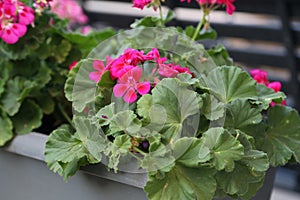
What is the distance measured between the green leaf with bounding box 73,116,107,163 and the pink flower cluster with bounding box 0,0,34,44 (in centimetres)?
27

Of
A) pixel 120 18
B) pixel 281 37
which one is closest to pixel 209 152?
pixel 281 37

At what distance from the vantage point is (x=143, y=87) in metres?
0.68

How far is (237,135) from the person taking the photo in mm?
678

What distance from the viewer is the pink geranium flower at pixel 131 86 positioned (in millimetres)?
679

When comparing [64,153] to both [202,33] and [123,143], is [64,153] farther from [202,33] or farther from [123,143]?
[202,33]

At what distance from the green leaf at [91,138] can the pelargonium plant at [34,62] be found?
8.7 inches

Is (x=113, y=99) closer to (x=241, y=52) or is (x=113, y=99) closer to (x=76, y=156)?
(x=76, y=156)

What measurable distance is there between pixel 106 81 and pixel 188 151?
6.7 inches

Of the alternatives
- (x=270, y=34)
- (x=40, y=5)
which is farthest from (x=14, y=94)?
(x=270, y=34)

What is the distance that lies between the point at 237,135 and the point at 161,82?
0.13 metres

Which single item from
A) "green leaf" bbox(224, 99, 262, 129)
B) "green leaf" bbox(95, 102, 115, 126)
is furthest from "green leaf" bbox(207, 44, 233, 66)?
"green leaf" bbox(95, 102, 115, 126)

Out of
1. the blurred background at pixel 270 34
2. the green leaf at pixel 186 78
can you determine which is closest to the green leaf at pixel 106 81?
the green leaf at pixel 186 78

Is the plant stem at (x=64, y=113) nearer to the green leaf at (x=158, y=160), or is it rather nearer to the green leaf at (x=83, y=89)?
the green leaf at (x=83, y=89)

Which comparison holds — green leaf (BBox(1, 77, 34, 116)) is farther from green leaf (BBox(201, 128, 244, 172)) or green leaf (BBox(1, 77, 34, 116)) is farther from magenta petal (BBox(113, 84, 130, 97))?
green leaf (BBox(201, 128, 244, 172))
